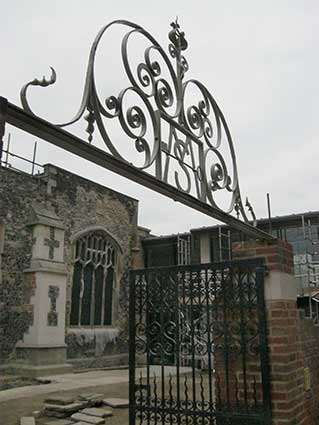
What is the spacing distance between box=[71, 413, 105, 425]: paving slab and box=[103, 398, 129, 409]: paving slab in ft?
2.32

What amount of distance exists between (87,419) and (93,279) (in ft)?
27.4

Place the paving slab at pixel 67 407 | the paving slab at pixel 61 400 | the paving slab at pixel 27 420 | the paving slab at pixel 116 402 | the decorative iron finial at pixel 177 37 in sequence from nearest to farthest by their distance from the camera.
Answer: the decorative iron finial at pixel 177 37
the paving slab at pixel 27 420
the paving slab at pixel 67 407
the paving slab at pixel 61 400
the paving slab at pixel 116 402

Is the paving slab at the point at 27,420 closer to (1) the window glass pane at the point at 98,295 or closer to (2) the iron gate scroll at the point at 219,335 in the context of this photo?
(2) the iron gate scroll at the point at 219,335

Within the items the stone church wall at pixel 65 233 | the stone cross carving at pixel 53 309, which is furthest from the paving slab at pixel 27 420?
the stone cross carving at pixel 53 309

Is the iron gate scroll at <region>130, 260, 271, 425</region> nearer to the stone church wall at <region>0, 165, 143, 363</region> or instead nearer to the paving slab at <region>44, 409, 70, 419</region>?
the paving slab at <region>44, 409, 70, 419</region>

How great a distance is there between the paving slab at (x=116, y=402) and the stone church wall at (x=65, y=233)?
4202mm

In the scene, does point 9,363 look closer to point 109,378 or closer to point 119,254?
point 109,378

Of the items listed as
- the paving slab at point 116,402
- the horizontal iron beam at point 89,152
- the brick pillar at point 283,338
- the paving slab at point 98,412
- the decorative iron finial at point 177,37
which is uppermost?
the decorative iron finial at point 177,37

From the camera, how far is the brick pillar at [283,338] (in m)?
3.33

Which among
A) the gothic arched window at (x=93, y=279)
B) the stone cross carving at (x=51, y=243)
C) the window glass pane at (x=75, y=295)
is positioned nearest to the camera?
the stone cross carving at (x=51, y=243)

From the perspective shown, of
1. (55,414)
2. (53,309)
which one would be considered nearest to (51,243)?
(53,309)

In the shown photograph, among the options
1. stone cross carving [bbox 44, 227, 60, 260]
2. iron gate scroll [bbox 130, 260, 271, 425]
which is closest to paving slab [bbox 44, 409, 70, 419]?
iron gate scroll [bbox 130, 260, 271, 425]

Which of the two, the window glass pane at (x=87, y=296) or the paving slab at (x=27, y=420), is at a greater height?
the window glass pane at (x=87, y=296)

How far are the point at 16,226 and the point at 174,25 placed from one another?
944 cm
